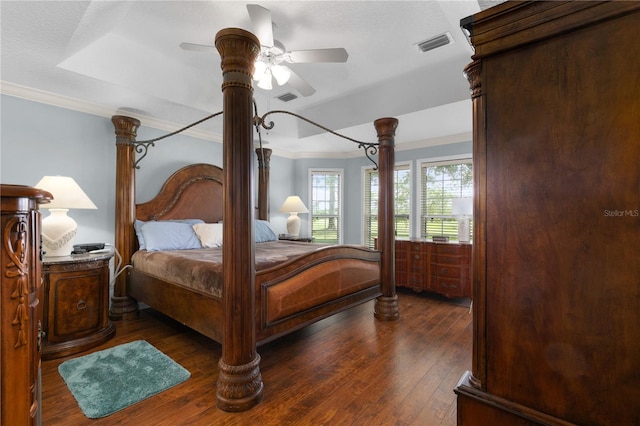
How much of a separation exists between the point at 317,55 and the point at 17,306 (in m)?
2.21

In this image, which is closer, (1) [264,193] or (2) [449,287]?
(2) [449,287]

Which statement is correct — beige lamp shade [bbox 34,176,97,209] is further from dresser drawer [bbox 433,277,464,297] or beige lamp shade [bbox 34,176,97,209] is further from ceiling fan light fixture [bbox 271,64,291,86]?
dresser drawer [bbox 433,277,464,297]

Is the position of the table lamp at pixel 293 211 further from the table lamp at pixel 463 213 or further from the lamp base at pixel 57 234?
the lamp base at pixel 57 234

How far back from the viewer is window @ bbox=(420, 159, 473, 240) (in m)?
4.61

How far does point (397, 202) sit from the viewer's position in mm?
5355

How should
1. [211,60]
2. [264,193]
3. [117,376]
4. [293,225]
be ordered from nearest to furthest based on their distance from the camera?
[117,376]
[211,60]
[264,193]
[293,225]

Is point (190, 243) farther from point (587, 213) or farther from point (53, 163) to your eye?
point (587, 213)

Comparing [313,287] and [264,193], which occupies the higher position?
[264,193]

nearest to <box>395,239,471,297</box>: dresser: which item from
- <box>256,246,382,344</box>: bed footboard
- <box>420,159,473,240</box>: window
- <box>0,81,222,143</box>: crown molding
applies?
<box>420,159,473,240</box>: window

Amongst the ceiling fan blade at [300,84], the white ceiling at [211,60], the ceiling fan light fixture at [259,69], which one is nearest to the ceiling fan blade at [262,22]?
the ceiling fan light fixture at [259,69]

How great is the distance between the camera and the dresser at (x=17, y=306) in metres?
0.83

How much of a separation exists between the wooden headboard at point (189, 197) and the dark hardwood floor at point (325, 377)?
1.37 meters

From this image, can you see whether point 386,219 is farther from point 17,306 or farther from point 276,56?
point 17,306
